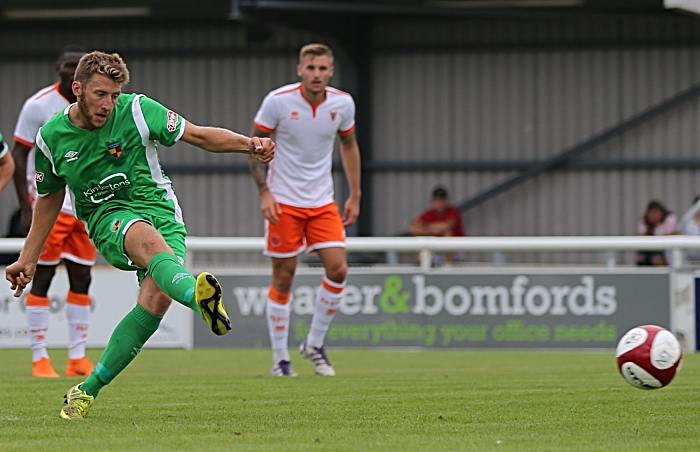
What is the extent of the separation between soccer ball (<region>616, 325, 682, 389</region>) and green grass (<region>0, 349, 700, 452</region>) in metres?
0.14

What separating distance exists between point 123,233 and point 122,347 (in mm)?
541

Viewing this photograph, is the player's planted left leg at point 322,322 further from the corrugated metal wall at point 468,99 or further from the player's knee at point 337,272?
the corrugated metal wall at point 468,99

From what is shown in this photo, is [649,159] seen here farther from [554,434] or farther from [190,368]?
[554,434]

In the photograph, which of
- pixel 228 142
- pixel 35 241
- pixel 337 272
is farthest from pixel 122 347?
pixel 337 272

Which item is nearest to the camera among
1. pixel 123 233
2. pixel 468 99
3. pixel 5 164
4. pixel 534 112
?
pixel 123 233

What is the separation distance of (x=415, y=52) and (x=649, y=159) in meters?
4.47

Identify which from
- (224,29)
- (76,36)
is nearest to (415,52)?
(224,29)

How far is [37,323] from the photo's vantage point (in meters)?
8.78

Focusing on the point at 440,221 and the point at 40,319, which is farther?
the point at 440,221

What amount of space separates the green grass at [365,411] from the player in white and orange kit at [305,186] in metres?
0.48

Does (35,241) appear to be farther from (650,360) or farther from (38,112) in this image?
(650,360)

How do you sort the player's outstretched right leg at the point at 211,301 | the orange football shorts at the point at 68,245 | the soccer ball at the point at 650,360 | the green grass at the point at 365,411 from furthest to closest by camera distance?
the orange football shorts at the point at 68,245, the soccer ball at the point at 650,360, the player's outstretched right leg at the point at 211,301, the green grass at the point at 365,411

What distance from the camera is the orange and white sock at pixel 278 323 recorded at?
8.61 meters

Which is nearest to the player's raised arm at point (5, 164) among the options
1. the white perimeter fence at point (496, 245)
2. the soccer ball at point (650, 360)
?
the soccer ball at point (650, 360)
